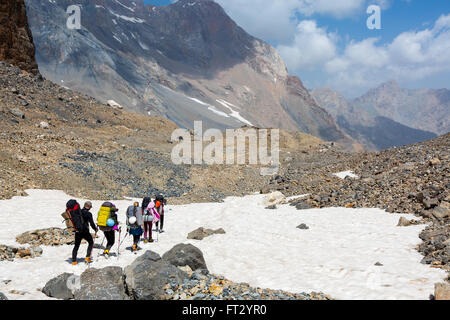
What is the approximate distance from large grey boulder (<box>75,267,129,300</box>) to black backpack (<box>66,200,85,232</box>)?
7.26ft

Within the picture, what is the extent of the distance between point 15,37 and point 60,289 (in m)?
43.2

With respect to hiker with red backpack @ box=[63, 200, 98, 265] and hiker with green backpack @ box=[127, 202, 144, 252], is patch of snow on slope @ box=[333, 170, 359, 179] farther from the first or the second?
hiker with red backpack @ box=[63, 200, 98, 265]

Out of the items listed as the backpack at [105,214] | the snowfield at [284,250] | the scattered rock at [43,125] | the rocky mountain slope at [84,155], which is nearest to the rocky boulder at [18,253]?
the snowfield at [284,250]

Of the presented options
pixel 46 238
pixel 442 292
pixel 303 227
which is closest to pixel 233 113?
pixel 303 227

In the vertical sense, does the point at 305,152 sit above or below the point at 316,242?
above

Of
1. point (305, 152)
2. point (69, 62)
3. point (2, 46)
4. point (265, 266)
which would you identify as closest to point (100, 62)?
point (69, 62)

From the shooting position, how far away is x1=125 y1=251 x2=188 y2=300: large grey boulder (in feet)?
22.0

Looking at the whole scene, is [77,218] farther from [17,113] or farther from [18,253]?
[17,113]

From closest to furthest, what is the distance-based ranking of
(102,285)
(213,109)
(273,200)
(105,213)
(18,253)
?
1. (102,285)
2. (18,253)
3. (105,213)
4. (273,200)
5. (213,109)

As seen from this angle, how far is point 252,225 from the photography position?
1627cm

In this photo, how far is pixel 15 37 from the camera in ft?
131

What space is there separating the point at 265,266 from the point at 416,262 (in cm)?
415

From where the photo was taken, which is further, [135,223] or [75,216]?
[135,223]
